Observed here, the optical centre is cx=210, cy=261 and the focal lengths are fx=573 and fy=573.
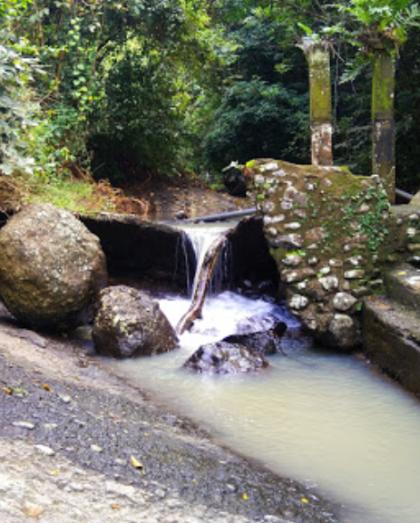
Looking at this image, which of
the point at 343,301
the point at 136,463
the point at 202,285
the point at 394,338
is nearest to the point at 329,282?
the point at 343,301

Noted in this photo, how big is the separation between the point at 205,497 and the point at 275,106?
499 inches

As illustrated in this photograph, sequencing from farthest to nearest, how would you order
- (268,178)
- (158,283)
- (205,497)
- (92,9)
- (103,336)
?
(92,9) → (158,283) → (268,178) → (103,336) → (205,497)

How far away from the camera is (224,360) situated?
6031 mm

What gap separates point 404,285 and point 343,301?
71cm

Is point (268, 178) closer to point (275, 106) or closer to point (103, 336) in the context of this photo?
point (103, 336)

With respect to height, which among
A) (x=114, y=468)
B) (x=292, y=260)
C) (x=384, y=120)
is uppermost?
(x=384, y=120)

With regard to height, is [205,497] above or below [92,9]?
below

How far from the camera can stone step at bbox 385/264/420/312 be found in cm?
607

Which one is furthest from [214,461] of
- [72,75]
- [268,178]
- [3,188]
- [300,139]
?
[300,139]

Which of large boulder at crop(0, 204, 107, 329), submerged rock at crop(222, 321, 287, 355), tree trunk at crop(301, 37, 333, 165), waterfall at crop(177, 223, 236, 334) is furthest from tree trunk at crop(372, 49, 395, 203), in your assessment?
large boulder at crop(0, 204, 107, 329)

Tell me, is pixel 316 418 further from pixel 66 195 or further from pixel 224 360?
pixel 66 195

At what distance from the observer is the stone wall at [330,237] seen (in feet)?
22.0

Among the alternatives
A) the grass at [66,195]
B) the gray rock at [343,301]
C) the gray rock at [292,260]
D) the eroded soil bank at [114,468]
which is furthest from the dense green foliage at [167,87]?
the eroded soil bank at [114,468]

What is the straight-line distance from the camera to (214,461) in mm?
3609
